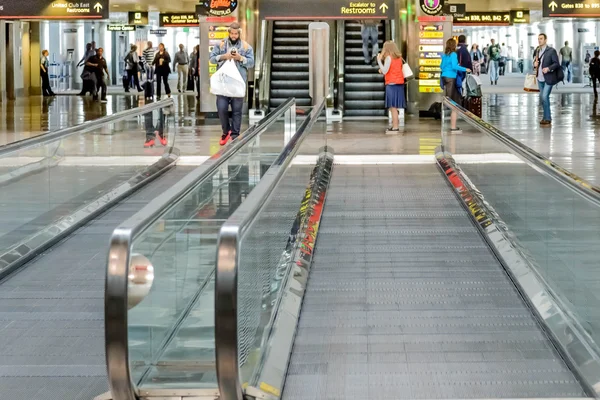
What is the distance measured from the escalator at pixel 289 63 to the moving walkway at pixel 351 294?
13.5 m

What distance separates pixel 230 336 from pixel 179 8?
124ft

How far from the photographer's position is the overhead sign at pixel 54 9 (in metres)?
20.9

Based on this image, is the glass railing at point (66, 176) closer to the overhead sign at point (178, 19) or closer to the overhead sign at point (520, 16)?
the overhead sign at point (178, 19)

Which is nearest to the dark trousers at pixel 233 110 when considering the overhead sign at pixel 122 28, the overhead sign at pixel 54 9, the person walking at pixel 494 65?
the overhead sign at pixel 54 9

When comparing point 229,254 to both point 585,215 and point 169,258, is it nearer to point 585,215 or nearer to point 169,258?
point 169,258

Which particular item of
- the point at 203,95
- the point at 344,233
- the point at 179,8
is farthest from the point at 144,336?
the point at 179,8

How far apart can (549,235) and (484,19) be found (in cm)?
3683

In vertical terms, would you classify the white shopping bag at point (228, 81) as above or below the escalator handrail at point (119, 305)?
above

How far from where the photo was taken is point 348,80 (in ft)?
74.1

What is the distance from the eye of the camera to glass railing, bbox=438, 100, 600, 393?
186 inches

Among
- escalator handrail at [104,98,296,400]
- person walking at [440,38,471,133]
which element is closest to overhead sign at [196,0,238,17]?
person walking at [440,38,471,133]

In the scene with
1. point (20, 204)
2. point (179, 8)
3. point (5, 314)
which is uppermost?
point (179, 8)

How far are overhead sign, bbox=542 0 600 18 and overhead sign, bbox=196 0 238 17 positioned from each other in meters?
6.88

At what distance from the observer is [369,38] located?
23.3m
